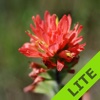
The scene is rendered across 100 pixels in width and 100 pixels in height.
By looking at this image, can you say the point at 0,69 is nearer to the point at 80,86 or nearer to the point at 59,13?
the point at 59,13

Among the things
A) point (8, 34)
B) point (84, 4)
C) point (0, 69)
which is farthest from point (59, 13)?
point (0, 69)

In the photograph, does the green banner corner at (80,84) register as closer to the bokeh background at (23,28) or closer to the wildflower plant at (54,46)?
the wildflower plant at (54,46)

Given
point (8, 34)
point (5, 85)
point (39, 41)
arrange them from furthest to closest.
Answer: point (8, 34) < point (5, 85) < point (39, 41)

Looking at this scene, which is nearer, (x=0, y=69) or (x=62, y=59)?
(x=62, y=59)

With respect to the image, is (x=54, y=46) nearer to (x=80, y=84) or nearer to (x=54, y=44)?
(x=54, y=44)

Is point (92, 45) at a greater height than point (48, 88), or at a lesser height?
greater

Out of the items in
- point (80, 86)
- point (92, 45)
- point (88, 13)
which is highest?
point (88, 13)

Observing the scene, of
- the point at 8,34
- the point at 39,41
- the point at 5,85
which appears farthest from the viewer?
the point at 8,34
